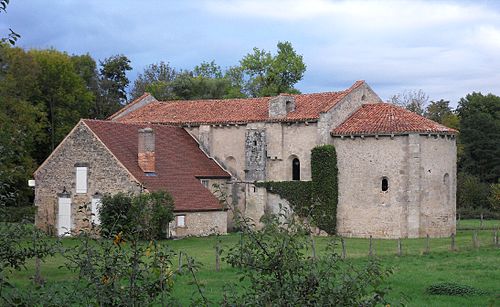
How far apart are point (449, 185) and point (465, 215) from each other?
26197 millimetres

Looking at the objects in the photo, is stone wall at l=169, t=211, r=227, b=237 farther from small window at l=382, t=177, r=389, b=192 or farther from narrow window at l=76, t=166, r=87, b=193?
small window at l=382, t=177, r=389, b=192

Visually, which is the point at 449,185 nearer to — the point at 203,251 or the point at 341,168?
the point at 341,168

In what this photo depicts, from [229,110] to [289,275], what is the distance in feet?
135

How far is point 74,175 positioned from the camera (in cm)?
4300

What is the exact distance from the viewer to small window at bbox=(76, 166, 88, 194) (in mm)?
42531

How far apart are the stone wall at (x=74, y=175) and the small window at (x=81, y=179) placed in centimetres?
22

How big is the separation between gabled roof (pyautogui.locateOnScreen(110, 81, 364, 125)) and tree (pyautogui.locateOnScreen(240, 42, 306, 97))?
26.9 m

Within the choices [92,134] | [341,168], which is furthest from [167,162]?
[341,168]

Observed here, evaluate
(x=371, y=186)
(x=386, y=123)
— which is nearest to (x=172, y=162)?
(x=371, y=186)

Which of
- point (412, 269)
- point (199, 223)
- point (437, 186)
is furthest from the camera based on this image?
point (437, 186)

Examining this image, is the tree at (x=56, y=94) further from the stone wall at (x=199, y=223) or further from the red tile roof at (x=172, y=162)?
the stone wall at (x=199, y=223)

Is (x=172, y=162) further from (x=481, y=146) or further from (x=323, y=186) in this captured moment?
(x=481, y=146)

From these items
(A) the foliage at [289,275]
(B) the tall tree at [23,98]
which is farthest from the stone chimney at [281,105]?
(A) the foliage at [289,275]

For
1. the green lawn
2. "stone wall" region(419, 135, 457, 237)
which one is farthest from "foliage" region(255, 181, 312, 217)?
the green lawn
